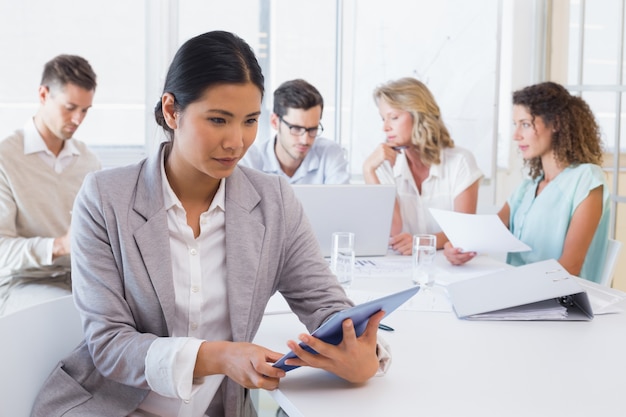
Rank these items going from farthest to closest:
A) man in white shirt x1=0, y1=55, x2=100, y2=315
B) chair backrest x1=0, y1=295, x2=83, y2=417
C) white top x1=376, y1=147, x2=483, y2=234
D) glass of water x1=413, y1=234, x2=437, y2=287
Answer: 1. white top x1=376, y1=147, x2=483, y2=234
2. man in white shirt x1=0, y1=55, x2=100, y2=315
3. glass of water x1=413, y1=234, x2=437, y2=287
4. chair backrest x1=0, y1=295, x2=83, y2=417

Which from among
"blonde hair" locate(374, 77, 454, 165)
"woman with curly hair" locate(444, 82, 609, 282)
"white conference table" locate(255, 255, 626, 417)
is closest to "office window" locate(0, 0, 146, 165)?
"blonde hair" locate(374, 77, 454, 165)

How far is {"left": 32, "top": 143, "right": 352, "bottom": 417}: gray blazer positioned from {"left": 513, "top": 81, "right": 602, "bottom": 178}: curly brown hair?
5.13 ft

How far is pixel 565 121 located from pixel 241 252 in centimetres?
175

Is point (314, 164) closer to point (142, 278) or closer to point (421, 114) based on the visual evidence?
point (421, 114)

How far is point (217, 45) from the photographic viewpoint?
1.49 meters

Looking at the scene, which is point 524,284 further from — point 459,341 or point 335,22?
point 335,22

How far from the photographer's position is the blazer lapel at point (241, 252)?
1.51 m

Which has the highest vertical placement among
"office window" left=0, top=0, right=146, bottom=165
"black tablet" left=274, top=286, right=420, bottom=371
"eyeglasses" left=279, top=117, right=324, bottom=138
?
"office window" left=0, top=0, right=146, bottom=165

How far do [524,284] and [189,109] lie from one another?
93 cm

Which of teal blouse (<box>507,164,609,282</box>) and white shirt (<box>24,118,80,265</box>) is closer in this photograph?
teal blouse (<box>507,164,609,282</box>)

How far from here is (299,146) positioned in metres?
3.43

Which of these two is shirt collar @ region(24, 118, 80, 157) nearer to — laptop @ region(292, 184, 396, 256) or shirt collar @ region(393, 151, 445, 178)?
laptop @ region(292, 184, 396, 256)

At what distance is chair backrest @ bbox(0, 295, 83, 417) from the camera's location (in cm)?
134

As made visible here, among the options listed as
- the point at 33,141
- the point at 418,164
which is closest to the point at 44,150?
the point at 33,141
